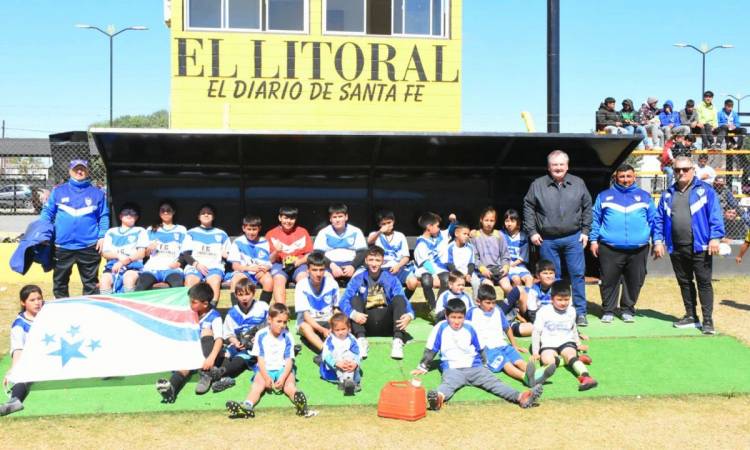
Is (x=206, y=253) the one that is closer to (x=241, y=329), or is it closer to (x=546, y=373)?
(x=241, y=329)

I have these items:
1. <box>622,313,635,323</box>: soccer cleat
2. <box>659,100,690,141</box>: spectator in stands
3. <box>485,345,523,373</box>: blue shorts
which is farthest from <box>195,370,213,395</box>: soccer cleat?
<box>659,100,690,141</box>: spectator in stands

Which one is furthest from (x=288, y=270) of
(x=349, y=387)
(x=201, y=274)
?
(x=349, y=387)

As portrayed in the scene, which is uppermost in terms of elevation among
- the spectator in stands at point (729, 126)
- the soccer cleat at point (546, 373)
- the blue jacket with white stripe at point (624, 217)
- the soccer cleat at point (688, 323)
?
the spectator in stands at point (729, 126)

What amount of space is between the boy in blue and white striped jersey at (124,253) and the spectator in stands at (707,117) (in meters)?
14.2

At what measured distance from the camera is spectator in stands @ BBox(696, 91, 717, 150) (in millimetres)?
17359

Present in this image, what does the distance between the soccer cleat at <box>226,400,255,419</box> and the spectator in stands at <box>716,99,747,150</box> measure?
14.9 meters

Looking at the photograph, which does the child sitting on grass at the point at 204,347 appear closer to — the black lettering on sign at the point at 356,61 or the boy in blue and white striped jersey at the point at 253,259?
the boy in blue and white striped jersey at the point at 253,259

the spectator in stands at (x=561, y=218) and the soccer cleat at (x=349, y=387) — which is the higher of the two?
the spectator in stands at (x=561, y=218)

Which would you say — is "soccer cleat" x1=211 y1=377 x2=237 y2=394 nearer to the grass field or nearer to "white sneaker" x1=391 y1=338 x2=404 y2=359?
the grass field

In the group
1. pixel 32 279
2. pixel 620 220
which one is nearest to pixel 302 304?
pixel 620 220

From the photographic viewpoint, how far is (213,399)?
19.6ft

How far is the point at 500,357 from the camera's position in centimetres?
662

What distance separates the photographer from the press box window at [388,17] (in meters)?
11.5

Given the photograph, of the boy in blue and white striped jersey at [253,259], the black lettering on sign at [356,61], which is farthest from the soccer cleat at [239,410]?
the black lettering on sign at [356,61]
